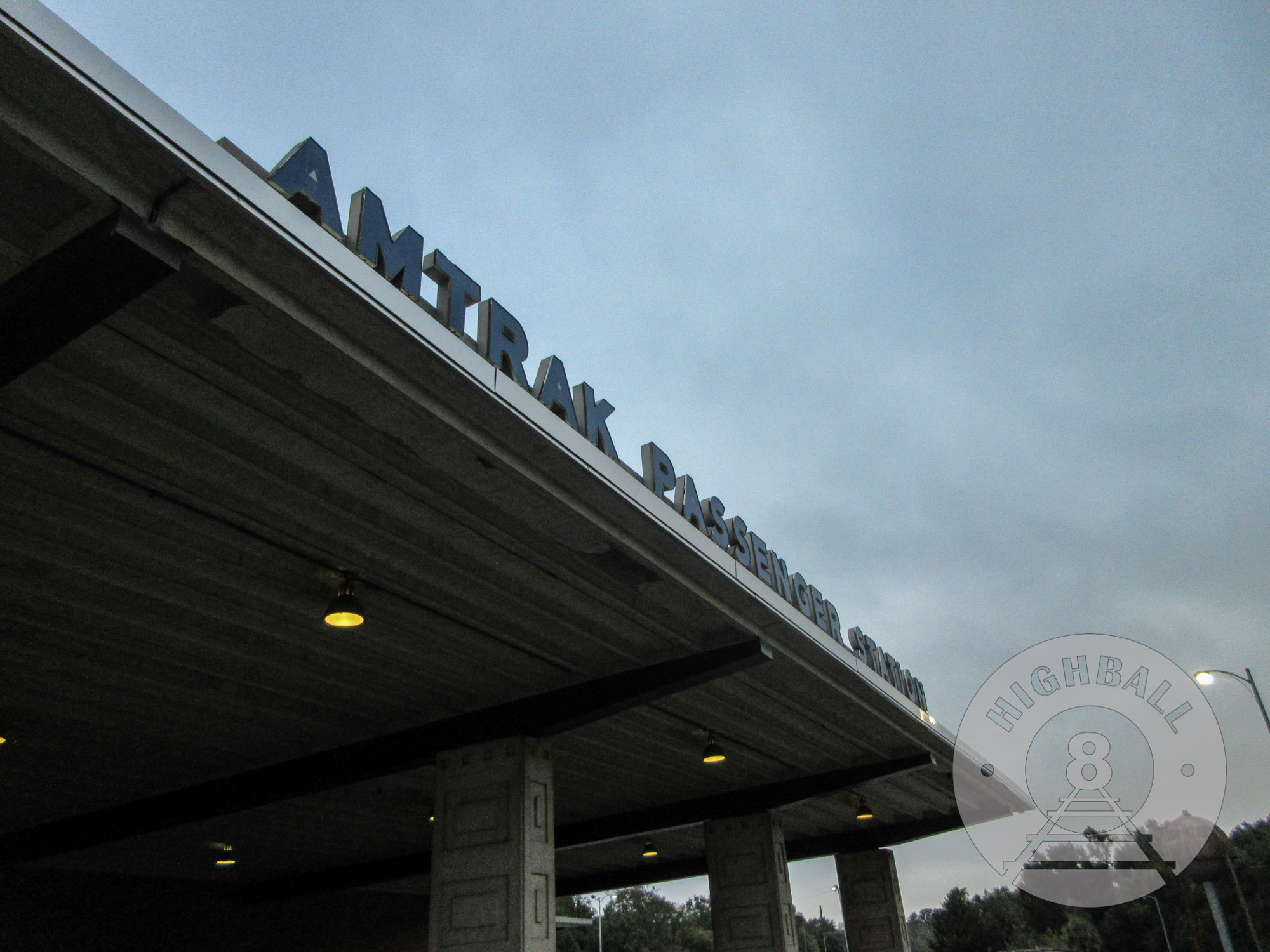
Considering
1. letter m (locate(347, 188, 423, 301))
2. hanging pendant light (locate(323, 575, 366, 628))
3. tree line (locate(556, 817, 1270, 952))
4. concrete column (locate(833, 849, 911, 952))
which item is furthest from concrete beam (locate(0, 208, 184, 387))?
tree line (locate(556, 817, 1270, 952))

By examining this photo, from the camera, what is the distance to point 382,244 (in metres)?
6.93

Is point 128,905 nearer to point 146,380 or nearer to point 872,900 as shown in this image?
point 872,900

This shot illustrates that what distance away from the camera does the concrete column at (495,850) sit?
1180cm

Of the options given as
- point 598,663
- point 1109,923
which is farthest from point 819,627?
point 1109,923

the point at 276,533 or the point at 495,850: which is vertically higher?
the point at 276,533

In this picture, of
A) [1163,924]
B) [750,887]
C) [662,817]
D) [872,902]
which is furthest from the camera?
[1163,924]

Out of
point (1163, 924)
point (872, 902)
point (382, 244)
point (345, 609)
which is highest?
point (382, 244)

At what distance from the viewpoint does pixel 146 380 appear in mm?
6891

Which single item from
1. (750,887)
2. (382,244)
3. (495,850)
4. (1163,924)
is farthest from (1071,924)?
(382,244)

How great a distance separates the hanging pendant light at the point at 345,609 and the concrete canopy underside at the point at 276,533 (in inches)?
10.3

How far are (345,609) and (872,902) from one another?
21.5 metres

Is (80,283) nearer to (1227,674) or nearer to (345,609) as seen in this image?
(345,609)

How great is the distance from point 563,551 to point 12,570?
18.4 ft

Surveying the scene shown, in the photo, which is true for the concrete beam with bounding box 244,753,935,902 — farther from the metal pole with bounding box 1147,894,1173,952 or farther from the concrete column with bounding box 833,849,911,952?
the metal pole with bounding box 1147,894,1173,952
